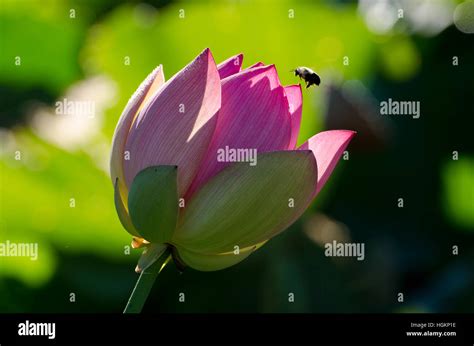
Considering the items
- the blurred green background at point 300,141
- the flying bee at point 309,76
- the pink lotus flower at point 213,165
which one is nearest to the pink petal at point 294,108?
the pink lotus flower at point 213,165

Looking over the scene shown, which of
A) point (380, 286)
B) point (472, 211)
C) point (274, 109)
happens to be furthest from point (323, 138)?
point (472, 211)

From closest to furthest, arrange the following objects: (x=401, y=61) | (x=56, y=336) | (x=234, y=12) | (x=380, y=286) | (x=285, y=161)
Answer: (x=285, y=161)
(x=56, y=336)
(x=380, y=286)
(x=234, y=12)
(x=401, y=61)

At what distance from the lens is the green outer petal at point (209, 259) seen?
0.58m

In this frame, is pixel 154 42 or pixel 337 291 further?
pixel 154 42

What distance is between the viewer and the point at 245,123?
54 centimetres

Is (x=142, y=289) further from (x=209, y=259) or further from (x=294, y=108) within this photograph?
(x=294, y=108)

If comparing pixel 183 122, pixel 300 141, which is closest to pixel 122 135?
pixel 183 122

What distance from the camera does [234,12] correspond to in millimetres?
1709

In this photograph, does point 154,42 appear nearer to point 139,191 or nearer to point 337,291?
point 337,291

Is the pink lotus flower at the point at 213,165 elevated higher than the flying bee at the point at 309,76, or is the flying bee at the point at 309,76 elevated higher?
the flying bee at the point at 309,76

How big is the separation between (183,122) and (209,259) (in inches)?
4.6

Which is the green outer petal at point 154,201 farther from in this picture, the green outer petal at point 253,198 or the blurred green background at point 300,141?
the blurred green background at point 300,141

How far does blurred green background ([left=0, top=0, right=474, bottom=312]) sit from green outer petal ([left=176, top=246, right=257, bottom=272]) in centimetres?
82

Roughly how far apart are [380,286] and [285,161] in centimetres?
103
